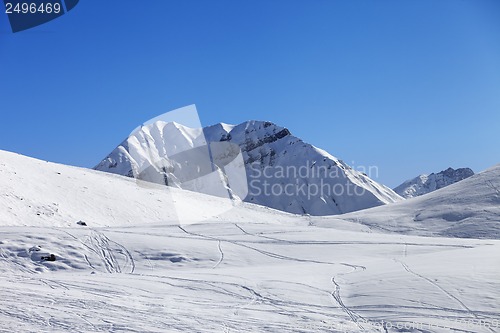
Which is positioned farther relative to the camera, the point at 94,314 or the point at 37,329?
the point at 94,314

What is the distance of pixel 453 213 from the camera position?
152 ft

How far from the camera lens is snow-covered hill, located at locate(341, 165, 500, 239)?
137 feet

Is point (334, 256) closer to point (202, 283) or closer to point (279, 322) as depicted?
point (202, 283)

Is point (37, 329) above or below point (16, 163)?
below

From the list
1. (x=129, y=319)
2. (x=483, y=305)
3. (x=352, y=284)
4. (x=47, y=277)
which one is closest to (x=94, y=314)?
(x=129, y=319)

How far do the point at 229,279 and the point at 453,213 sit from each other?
34730 mm

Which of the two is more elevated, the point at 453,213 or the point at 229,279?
the point at 453,213

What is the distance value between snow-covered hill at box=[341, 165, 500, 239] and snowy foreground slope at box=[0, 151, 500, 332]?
1229 centimetres

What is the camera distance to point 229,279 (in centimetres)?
1809

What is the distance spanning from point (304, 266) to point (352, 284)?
17.2 ft

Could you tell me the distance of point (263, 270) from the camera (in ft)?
69.2

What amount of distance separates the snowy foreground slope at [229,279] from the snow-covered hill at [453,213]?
1229 centimetres

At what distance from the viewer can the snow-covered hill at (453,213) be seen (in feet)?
137

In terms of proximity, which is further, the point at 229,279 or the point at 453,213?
the point at 453,213
